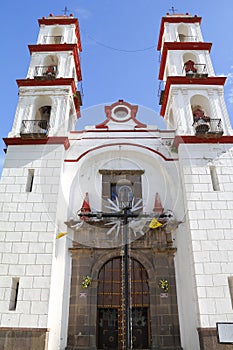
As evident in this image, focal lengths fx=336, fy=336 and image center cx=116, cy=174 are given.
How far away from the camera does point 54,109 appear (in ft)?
43.1

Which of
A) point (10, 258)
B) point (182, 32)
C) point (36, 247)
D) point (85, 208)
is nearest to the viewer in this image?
point (10, 258)

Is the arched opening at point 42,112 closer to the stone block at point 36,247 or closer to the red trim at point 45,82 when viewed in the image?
the red trim at point 45,82

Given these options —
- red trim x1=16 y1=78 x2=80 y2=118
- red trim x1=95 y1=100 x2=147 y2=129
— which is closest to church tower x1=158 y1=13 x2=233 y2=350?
red trim x1=95 y1=100 x2=147 y2=129

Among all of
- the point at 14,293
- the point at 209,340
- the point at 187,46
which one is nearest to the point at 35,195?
the point at 14,293

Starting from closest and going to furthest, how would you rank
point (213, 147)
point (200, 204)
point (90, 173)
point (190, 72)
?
point (200, 204)
point (213, 147)
point (90, 173)
point (190, 72)

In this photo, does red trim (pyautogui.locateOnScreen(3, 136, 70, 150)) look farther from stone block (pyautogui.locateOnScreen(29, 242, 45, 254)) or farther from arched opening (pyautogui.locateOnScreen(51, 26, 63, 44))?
arched opening (pyautogui.locateOnScreen(51, 26, 63, 44))

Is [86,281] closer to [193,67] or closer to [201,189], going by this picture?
[201,189]

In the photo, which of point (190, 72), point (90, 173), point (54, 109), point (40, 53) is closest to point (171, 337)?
point (90, 173)

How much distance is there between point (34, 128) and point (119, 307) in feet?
23.8

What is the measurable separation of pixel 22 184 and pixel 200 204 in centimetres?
583

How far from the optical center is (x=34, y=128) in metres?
13.0

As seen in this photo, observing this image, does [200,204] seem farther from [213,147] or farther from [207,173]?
[213,147]

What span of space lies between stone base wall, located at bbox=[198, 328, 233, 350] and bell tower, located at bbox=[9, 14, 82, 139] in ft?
25.9

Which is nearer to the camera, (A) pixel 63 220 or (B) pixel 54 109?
(A) pixel 63 220
